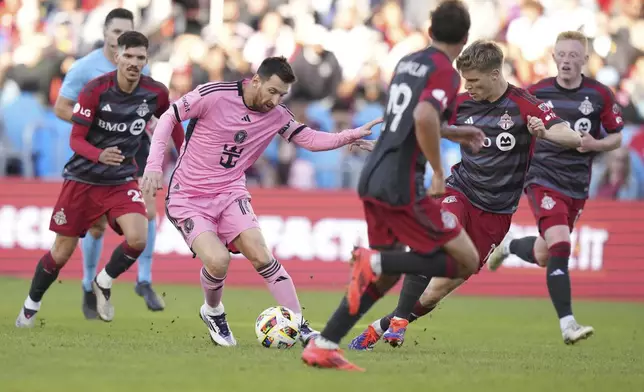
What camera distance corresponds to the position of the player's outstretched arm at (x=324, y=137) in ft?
29.4

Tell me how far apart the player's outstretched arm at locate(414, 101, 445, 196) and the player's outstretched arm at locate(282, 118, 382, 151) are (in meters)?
1.60

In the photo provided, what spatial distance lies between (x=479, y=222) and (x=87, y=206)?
3.65 metres

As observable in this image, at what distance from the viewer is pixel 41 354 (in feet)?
26.5

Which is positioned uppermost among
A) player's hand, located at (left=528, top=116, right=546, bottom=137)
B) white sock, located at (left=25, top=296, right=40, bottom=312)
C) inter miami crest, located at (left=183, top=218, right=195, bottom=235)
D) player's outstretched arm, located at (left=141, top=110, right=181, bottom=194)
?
player's hand, located at (left=528, top=116, right=546, bottom=137)

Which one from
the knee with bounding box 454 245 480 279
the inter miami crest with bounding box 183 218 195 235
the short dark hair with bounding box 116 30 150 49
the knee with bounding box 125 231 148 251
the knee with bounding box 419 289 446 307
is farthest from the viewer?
the knee with bounding box 125 231 148 251

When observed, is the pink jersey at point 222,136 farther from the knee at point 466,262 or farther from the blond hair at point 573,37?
the blond hair at point 573,37

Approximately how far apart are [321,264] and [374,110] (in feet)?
10.2

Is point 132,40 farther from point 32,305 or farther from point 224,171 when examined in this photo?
point 32,305

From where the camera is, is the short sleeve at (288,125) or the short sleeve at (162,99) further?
the short sleeve at (162,99)

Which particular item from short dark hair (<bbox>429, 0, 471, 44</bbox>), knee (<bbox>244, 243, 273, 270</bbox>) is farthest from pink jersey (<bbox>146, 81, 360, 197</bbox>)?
short dark hair (<bbox>429, 0, 471, 44</bbox>)

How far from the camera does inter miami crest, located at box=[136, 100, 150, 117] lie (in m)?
10.7

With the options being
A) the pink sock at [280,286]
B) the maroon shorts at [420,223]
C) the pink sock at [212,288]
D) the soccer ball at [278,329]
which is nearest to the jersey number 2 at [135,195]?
the pink sock at [212,288]

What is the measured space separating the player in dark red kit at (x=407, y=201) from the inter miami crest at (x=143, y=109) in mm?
3649

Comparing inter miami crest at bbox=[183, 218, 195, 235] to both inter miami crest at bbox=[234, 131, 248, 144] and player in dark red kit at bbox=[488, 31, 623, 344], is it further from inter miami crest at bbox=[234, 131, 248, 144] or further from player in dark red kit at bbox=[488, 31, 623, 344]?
player in dark red kit at bbox=[488, 31, 623, 344]
